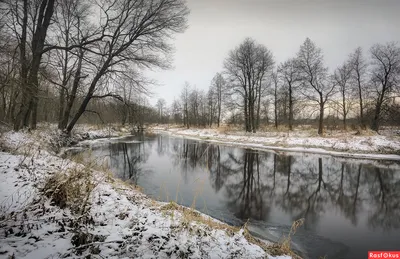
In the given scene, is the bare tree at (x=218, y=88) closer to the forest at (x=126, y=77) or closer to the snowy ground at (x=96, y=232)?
the forest at (x=126, y=77)

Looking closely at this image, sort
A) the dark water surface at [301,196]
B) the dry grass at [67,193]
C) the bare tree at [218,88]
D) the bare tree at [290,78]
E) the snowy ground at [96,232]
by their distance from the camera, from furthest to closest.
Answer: the bare tree at [218,88] → the bare tree at [290,78] → the dark water surface at [301,196] → the dry grass at [67,193] → the snowy ground at [96,232]

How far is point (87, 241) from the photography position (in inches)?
101

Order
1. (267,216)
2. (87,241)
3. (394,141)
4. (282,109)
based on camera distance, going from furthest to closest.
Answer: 1. (282,109)
2. (394,141)
3. (267,216)
4. (87,241)

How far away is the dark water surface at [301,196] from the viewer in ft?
15.3

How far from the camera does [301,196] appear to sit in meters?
7.34

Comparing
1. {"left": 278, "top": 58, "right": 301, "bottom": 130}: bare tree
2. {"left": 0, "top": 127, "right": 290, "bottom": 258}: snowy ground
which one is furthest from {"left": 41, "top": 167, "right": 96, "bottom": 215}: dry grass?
{"left": 278, "top": 58, "right": 301, "bottom": 130}: bare tree

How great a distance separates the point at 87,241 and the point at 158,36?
10944mm

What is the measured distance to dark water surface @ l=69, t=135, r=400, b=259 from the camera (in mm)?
4672

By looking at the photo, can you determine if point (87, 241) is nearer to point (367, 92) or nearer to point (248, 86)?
point (248, 86)

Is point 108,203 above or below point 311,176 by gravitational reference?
above

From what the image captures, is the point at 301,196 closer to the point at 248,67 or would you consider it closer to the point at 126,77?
the point at 126,77

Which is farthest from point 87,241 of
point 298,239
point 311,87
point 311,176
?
point 311,87

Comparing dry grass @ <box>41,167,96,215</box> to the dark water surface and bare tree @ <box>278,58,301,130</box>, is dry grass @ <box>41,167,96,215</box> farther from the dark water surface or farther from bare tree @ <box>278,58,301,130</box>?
bare tree @ <box>278,58,301,130</box>

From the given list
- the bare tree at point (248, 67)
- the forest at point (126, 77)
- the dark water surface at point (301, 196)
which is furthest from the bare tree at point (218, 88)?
the dark water surface at point (301, 196)
